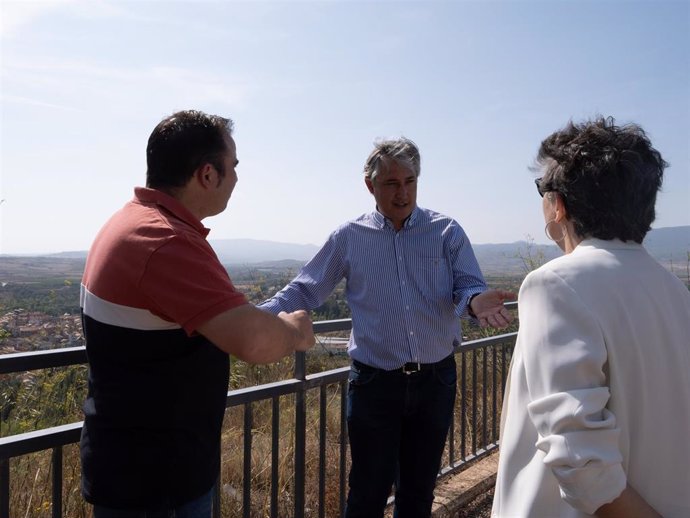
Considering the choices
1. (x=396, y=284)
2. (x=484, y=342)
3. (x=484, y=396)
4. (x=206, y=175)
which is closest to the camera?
(x=206, y=175)

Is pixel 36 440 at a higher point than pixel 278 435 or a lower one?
higher

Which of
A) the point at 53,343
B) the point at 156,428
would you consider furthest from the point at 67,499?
the point at 156,428

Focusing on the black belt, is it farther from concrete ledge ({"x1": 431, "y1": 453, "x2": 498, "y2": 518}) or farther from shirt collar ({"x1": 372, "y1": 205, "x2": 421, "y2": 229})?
Result: concrete ledge ({"x1": 431, "y1": 453, "x2": 498, "y2": 518})

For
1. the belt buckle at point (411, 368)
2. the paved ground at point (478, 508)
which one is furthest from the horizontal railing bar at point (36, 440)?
the paved ground at point (478, 508)

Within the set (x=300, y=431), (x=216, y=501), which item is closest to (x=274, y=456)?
(x=300, y=431)

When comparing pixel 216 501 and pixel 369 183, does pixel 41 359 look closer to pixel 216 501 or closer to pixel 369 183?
pixel 216 501

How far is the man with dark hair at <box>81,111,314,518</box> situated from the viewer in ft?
5.59

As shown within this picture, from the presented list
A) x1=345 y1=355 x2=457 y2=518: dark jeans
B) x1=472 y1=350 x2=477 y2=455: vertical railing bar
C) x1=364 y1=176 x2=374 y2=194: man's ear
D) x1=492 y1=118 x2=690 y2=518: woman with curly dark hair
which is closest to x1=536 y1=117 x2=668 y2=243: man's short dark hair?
x1=492 y1=118 x2=690 y2=518: woman with curly dark hair

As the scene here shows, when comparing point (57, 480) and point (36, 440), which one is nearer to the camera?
point (36, 440)

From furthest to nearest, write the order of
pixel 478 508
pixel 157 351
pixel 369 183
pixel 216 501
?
1. pixel 478 508
2. pixel 369 183
3. pixel 216 501
4. pixel 157 351

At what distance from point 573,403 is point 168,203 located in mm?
1260

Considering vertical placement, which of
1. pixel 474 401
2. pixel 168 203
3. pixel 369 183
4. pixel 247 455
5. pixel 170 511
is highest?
pixel 369 183

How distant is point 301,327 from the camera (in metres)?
2.05

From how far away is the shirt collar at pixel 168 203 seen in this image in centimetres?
189
